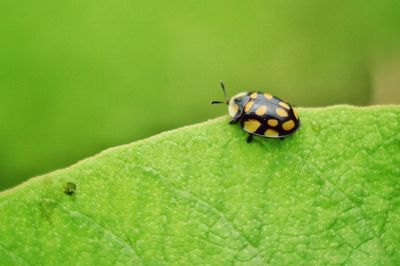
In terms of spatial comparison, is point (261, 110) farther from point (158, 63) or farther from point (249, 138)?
point (158, 63)

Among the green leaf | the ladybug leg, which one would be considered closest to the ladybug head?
the ladybug leg

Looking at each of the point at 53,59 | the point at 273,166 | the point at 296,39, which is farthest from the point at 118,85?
the point at 273,166

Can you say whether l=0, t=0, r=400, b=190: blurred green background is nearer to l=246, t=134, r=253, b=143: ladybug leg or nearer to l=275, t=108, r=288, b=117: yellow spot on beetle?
l=275, t=108, r=288, b=117: yellow spot on beetle

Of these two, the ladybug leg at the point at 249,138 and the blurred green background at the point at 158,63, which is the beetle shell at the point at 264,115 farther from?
the blurred green background at the point at 158,63

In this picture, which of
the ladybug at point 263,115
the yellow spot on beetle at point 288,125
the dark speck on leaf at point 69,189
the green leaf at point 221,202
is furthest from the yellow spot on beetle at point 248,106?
the dark speck on leaf at point 69,189

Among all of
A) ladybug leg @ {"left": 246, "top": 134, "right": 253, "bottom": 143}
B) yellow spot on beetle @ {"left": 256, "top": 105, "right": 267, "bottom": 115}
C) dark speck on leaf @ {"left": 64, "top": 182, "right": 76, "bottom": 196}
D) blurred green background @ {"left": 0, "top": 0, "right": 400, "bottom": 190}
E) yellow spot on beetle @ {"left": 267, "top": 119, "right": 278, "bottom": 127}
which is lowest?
blurred green background @ {"left": 0, "top": 0, "right": 400, "bottom": 190}

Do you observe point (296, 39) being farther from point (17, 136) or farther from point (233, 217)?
point (233, 217)

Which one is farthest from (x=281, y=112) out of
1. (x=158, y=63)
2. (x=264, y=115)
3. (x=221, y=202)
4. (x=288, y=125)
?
(x=158, y=63)
